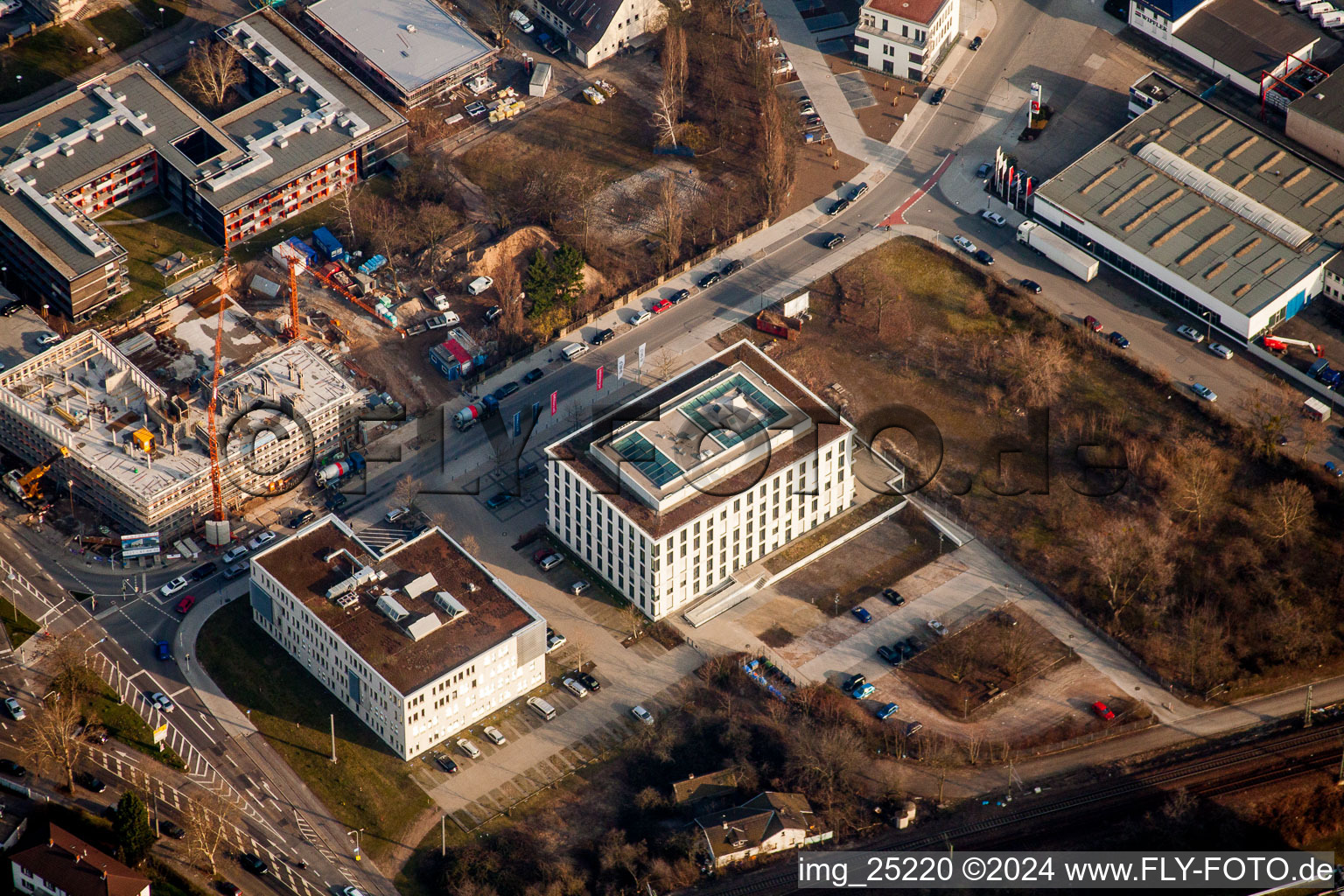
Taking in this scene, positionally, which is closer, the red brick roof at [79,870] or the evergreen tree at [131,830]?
the red brick roof at [79,870]

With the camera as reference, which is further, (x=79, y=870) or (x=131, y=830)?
(x=131, y=830)

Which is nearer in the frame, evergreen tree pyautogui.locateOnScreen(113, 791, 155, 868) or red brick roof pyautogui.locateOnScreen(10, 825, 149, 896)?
red brick roof pyautogui.locateOnScreen(10, 825, 149, 896)

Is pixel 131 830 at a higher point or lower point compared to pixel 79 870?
higher

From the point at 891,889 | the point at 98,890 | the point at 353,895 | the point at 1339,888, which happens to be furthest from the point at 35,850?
the point at 1339,888
